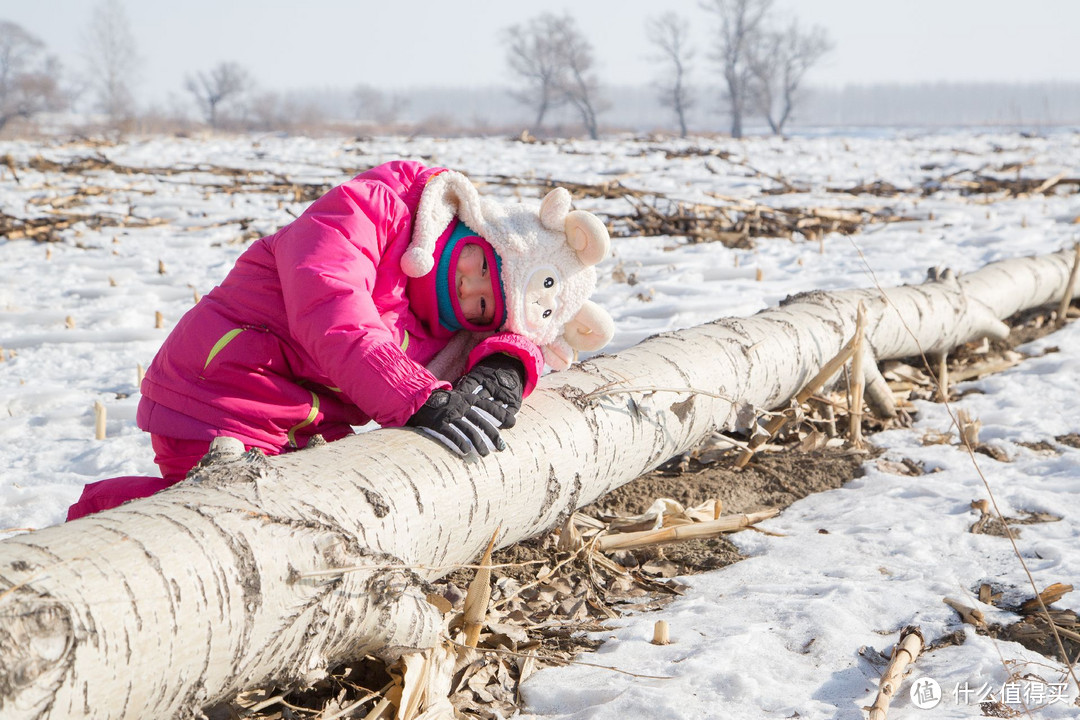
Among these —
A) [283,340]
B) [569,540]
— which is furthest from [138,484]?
[569,540]

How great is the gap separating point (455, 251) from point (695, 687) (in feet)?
4.24

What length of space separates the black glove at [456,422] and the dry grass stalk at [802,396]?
130 centimetres

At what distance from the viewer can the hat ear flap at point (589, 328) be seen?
2.47 m

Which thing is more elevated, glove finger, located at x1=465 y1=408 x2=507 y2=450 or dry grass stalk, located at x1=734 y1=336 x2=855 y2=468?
glove finger, located at x1=465 y1=408 x2=507 y2=450

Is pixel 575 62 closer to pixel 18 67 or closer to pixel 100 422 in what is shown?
pixel 18 67

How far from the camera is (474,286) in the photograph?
2.37 m

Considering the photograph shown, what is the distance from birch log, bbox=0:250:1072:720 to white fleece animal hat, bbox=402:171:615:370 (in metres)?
0.29

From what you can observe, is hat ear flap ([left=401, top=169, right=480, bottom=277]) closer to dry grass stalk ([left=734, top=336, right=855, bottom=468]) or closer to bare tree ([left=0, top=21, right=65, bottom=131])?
dry grass stalk ([left=734, top=336, right=855, bottom=468])

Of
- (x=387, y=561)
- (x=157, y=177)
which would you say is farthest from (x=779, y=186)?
(x=387, y=561)

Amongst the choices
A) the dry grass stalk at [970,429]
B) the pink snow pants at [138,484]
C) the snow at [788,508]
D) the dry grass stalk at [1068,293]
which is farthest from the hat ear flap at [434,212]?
the dry grass stalk at [1068,293]

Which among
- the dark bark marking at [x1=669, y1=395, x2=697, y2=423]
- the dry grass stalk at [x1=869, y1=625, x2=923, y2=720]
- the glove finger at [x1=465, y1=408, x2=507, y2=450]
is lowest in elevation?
the dry grass stalk at [x1=869, y1=625, x2=923, y2=720]

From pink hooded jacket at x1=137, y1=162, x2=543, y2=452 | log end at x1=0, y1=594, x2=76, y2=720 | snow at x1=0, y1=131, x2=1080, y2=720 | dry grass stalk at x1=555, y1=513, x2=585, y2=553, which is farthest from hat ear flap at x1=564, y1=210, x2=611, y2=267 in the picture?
log end at x1=0, y1=594, x2=76, y2=720

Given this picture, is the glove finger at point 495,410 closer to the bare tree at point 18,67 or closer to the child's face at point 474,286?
the child's face at point 474,286

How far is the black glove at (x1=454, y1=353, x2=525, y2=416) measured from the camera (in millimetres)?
2141
